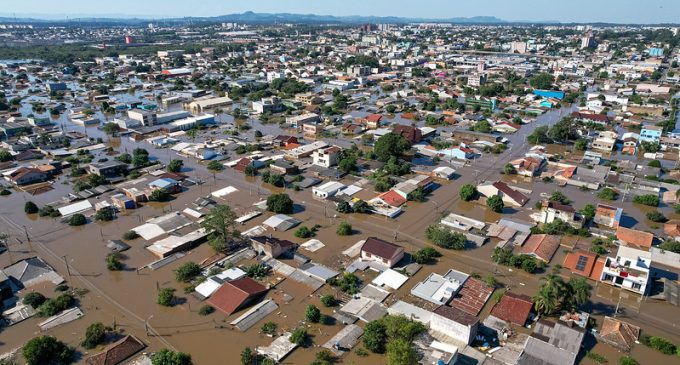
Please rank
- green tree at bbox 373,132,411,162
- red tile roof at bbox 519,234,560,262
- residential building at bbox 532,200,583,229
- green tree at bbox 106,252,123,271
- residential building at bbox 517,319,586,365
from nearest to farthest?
residential building at bbox 517,319,586,365
green tree at bbox 106,252,123,271
red tile roof at bbox 519,234,560,262
residential building at bbox 532,200,583,229
green tree at bbox 373,132,411,162

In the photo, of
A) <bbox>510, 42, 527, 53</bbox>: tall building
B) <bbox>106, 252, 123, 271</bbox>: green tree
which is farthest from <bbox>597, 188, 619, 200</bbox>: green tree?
<bbox>510, 42, 527, 53</bbox>: tall building

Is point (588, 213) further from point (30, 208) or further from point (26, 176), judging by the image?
point (26, 176)

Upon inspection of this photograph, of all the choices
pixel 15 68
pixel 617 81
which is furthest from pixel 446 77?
pixel 15 68

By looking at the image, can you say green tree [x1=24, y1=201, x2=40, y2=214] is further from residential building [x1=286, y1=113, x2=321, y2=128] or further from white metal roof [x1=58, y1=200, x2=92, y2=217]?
residential building [x1=286, y1=113, x2=321, y2=128]

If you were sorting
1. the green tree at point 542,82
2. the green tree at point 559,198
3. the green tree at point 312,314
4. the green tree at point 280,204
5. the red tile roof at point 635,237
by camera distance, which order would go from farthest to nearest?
the green tree at point 542,82 < the green tree at point 559,198 < the green tree at point 280,204 < the red tile roof at point 635,237 < the green tree at point 312,314

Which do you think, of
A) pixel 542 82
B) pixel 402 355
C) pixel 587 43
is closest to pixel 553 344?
pixel 402 355

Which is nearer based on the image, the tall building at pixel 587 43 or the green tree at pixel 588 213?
the green tree at pixel 588 213

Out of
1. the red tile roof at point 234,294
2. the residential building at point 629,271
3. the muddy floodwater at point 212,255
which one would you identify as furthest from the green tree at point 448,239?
the red tile roof at point 234,294

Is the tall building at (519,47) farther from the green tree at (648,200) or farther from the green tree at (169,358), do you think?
the green tree at (169,358)
